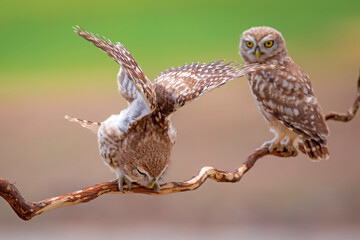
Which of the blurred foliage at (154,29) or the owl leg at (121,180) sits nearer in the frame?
the owl leg at (121,180)

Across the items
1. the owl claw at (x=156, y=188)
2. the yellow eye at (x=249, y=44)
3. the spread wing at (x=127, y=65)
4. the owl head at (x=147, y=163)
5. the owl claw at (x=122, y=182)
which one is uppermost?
the spread wing at (x=127, y=65)

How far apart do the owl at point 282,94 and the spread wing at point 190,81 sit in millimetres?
529

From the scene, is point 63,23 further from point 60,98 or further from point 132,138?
point 132,138

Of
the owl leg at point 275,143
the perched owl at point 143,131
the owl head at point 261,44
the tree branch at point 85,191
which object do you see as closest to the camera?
the tree branch at point 85,191

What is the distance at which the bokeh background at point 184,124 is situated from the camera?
3658 millimetres

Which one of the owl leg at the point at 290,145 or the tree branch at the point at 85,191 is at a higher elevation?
the tree branch at the point at 85,191

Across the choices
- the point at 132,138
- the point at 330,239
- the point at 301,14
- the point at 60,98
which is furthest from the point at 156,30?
the point at 330,239

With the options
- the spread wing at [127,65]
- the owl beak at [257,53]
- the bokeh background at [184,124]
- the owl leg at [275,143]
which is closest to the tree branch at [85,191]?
the owl leg at [275,143]

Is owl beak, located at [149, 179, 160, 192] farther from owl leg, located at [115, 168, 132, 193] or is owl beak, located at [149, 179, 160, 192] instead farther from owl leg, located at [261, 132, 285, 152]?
owl leg, located at [261, 132, 285, 152]

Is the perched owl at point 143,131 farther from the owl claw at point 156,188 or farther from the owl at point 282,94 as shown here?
the owl at point 282,94

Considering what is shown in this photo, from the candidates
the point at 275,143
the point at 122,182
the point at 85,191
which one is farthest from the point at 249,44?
the point at 85,191

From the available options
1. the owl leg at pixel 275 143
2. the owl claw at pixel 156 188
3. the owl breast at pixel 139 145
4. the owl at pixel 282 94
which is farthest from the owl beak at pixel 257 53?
the owl claw at pixel 156 188

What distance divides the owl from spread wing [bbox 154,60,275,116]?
53cm

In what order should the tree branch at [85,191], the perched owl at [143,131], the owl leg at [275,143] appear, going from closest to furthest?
1. the tree branch at [85,191]
2. the perched owl at [143,131]
3. the owl leg at [275,143]
